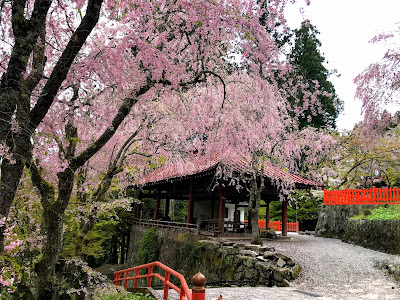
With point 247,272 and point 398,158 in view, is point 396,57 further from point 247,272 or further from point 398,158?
point 398,158

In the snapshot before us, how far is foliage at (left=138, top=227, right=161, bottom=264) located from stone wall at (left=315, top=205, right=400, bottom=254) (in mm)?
9708

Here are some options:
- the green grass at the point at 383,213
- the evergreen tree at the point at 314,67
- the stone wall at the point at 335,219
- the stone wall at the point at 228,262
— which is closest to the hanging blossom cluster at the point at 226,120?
the stone wall at the point at 228,262

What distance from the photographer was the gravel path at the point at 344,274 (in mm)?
7148

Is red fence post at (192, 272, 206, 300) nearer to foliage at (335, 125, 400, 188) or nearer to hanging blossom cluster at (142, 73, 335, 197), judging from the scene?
hanging blossom cluster at (142, 73, 335, 197)

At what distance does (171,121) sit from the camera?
9.78 m

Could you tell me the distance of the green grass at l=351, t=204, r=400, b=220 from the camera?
485 inches

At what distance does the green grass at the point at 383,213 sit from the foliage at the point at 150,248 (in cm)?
1033

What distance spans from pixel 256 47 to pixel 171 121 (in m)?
4.85

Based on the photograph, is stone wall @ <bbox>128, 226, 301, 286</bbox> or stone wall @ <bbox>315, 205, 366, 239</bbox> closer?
stone wall @ <bbox>128, 226, 301, 286</bbox>

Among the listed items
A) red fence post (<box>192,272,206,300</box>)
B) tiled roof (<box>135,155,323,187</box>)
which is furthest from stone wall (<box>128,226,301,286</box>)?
red fence post (<box>192,272,206,300</box>)

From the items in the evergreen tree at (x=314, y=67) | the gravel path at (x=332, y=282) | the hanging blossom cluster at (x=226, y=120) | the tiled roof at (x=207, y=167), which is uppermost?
the evergreen tree at (x=314, y=67)

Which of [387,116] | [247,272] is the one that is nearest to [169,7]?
[247,272]

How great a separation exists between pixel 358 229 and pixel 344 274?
6503 millimetres

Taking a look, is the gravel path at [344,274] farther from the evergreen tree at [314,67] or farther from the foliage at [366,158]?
the evergreen tree at [314,67]
